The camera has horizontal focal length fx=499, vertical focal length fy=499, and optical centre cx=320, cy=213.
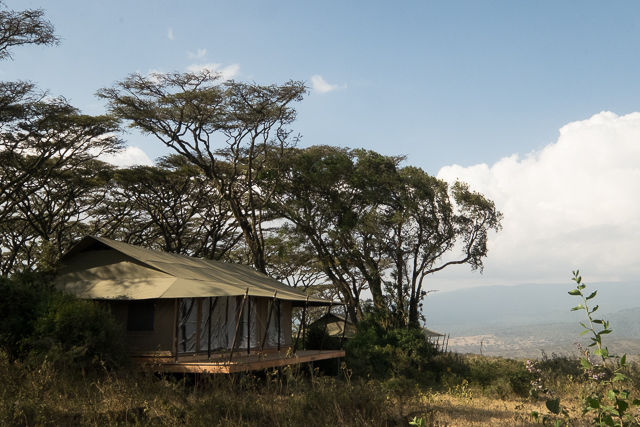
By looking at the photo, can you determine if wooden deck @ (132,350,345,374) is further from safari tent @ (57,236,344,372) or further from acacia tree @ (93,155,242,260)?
acacia tree @ (93,155,242,260)

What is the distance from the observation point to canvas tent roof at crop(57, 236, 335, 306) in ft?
44.5

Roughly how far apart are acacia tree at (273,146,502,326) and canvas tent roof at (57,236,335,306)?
783 centimetres

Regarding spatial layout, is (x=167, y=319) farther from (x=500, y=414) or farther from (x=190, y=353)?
(x=500, y=414)

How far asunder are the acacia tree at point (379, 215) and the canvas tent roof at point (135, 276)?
25.7 ft

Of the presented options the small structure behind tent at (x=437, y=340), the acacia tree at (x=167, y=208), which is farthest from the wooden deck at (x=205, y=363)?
the acacia tree at (x=167, y=208)

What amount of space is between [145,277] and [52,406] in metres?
7.12

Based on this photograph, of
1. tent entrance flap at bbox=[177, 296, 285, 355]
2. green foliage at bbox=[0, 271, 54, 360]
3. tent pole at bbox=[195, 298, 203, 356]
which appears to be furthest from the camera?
tent pole at bbox=[195, 298, 203, 356]

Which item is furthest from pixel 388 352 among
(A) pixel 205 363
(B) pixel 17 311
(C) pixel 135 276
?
(B) pixel 17 311

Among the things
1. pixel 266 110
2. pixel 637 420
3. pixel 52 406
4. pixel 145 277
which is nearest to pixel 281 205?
pixel 266 110

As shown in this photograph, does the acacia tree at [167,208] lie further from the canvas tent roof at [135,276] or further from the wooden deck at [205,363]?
the wooden deck at [205,363]

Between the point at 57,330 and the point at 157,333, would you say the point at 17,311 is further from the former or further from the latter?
the point at 157,333

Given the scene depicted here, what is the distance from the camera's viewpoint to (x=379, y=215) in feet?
80.4

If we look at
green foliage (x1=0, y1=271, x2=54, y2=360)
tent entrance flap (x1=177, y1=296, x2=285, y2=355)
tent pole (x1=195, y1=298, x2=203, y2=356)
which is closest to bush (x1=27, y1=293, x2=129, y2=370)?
green foliage (x1=0, y1=271, x2=54, y2=360)

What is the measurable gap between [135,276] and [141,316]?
1239mm
